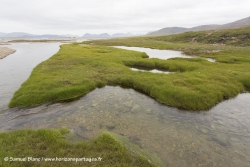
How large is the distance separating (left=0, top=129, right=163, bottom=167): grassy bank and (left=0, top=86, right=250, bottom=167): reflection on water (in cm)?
161

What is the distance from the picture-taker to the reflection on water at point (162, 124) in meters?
10.6

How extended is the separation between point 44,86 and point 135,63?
71.1ft

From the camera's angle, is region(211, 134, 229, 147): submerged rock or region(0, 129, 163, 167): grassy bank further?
region(211, 134, 229, 147): submerged rock

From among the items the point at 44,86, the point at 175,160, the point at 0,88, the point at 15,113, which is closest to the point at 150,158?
the point at 175,160

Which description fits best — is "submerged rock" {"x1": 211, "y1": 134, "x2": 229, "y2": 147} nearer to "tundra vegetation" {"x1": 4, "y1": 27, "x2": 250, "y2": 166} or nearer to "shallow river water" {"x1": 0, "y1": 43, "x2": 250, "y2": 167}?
"shallow river water" {"x1": 0, "y1": 43, "x2": 250, "y2": 167}

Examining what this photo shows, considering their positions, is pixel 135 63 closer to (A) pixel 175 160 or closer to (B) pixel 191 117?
(B) pixel 191 117

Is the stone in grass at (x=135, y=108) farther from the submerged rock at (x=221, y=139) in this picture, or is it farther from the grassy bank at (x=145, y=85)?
the submerged rock at (x=221, y=139)

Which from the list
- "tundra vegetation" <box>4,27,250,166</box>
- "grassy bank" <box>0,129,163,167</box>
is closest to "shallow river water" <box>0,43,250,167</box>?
"tundra vegetation" <box>4,27,250,166</box>

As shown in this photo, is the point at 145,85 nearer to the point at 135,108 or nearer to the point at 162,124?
the point at 135,108

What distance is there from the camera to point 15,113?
48.7ft

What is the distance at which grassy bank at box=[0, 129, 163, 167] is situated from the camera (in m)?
8.66

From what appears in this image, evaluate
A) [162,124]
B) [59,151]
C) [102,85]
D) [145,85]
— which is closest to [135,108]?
[162,124]

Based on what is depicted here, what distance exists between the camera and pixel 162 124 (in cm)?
1373

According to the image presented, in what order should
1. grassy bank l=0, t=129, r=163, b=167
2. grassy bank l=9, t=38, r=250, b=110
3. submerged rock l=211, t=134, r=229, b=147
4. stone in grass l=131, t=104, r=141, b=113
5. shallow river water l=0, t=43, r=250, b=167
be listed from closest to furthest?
1. grassy bank l=0, t=129, r=163, b=167
2. shallow river water l=0, t=43, r=250, b=167
3. submerged rock l=211, t=134, r=229, b=147
4. stone in grass l=131, t=104, r=141, b=113
5. grassy bank l=9, t=38, r=250, b=110
